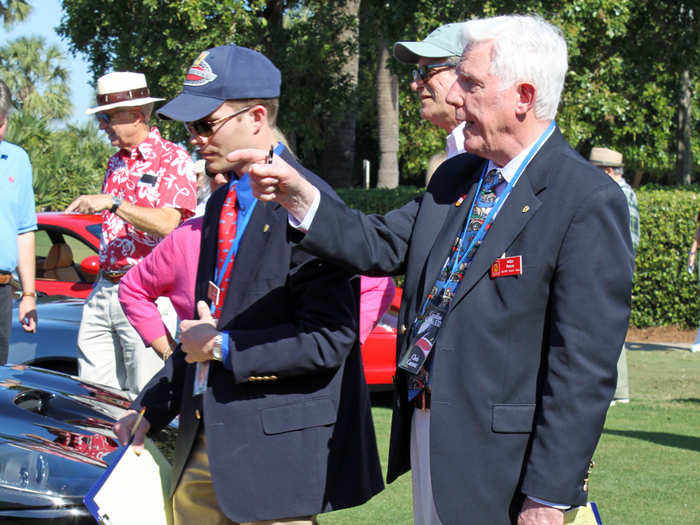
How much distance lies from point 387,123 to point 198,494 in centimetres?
2064

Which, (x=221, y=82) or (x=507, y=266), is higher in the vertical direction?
(x=221, y=82)

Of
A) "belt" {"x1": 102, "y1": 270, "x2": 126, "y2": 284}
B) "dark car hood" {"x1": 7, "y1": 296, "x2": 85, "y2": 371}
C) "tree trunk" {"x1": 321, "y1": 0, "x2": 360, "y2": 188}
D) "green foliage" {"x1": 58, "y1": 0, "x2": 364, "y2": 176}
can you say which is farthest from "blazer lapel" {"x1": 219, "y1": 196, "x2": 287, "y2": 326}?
"tree trunk" {"x1": 321, "y1": 0, "x2": 360, "y2": 188}

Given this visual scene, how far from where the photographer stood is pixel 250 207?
8.75 ft

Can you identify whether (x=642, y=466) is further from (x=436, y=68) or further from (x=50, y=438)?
(x=50, y=438)

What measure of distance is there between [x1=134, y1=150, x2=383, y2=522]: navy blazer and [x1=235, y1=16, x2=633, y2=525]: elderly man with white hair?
206mm

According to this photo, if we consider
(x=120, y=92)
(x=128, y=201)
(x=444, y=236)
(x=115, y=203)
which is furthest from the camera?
(x=120, y=92)

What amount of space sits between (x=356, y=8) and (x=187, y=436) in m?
18.2

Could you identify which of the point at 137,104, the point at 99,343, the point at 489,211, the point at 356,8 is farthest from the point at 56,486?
the point at 356,8

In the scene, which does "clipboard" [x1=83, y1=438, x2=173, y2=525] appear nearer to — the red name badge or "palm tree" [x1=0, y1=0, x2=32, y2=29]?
the red name badge

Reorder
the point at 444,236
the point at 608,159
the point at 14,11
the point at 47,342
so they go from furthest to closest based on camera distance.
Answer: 1. the point at 14,11
2. the point at 608,159
3. the point at 47,342
4. the point at 444,236

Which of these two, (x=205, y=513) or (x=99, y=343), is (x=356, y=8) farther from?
(x=205, y=513)

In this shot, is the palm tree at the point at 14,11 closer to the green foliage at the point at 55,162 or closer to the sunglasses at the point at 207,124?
the green foliage at the point at 55,162

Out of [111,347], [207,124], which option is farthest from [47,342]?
[207,124]

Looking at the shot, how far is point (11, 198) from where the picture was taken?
537 centimetres
